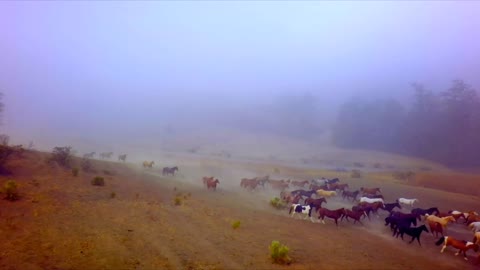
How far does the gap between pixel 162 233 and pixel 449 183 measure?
93.2ft

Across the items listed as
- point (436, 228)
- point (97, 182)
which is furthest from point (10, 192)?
point (436, 228)

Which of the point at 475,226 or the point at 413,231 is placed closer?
the point at 413,231

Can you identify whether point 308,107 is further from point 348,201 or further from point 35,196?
point 35,196

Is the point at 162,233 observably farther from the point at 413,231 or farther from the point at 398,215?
the point at 398,215

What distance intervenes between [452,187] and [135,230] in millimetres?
28519

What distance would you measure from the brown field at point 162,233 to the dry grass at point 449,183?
14571 mm

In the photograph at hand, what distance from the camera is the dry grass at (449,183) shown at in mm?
28142

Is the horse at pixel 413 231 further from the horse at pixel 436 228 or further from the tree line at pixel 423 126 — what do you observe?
the tree line at pixel 423 126

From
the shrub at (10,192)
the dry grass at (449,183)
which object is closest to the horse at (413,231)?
the shrub at (10,192)

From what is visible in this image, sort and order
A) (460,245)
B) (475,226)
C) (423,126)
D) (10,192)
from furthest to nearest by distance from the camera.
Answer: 1. (423,126)
2. (475,226)
3. (10,192)
4. (460,245)

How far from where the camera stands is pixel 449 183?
2972cm

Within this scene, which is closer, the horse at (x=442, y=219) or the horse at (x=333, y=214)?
the horse at (x=442, y=219)

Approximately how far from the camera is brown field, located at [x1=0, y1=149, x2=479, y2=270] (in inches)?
372

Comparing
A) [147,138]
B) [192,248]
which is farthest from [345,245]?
[147,138]
